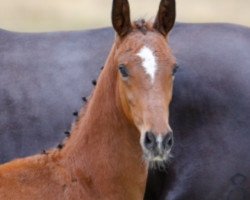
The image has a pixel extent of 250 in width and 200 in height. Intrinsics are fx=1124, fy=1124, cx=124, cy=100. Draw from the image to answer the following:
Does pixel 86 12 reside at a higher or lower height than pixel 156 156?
lower

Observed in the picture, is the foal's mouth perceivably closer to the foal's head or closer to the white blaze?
the foal's head

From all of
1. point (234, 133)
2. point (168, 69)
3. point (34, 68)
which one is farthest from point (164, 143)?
point (34, 68)

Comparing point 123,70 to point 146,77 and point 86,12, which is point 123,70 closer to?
point 146,77

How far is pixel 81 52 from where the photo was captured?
9.01 meters

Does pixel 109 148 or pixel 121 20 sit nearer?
pixel 121 20

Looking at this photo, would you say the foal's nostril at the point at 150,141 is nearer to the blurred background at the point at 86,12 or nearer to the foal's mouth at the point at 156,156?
the foal's mouth at the point at 156,156

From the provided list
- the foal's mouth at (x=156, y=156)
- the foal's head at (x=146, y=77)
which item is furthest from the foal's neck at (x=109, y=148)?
the foal's mouth at (x=156, y=156)

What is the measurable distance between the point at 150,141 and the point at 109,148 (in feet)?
2.09

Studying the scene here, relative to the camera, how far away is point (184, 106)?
338 inches

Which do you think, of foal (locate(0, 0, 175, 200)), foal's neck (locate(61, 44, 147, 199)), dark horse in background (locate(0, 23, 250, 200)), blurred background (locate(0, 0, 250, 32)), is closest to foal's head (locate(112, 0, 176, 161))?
foal (locate(0, 0, 175, 200))

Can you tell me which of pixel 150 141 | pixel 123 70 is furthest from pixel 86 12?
pixel 150 141

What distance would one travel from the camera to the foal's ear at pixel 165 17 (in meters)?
7.48

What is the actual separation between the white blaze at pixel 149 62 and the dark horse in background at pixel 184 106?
1414 mm

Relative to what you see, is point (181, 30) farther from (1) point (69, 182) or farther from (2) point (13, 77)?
(1) point (69, 182)
